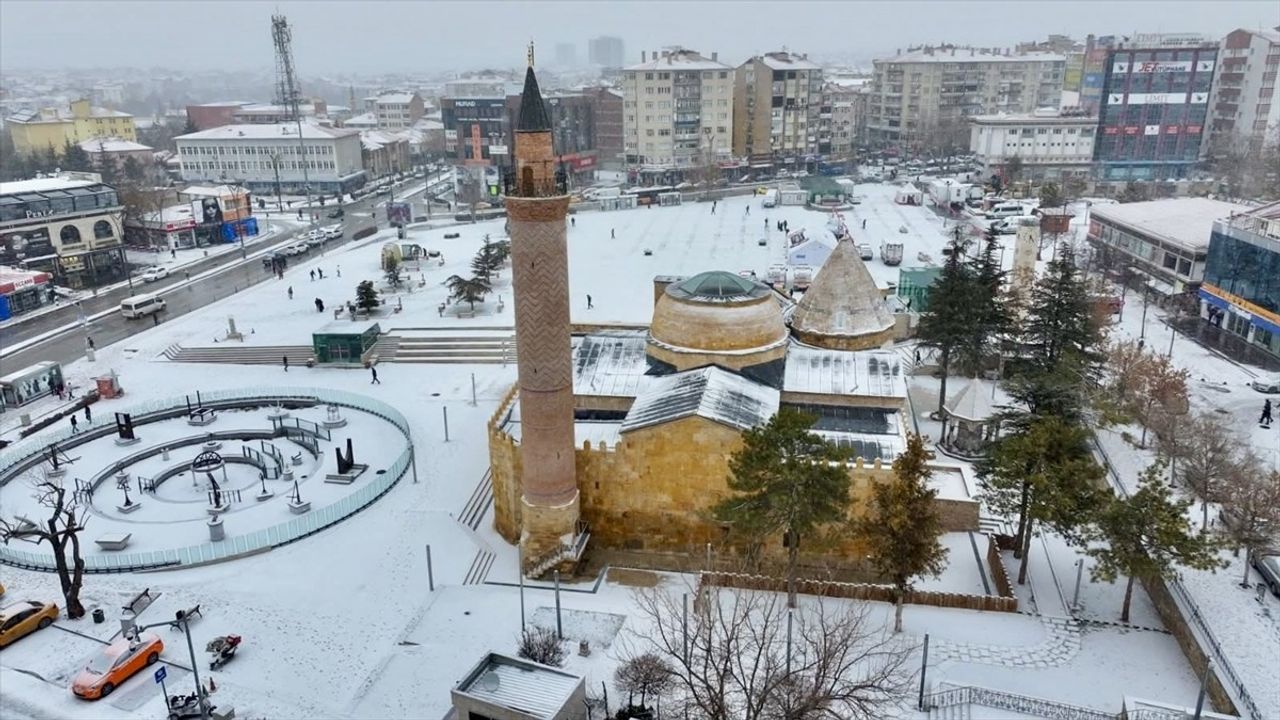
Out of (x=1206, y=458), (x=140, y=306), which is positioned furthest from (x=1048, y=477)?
(x=140, y=306)

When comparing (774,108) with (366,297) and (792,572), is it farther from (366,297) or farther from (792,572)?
(792,572)

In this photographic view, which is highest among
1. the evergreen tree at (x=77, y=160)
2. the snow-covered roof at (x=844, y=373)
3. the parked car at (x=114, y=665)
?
the evergreen tree at (x=77, y=160)

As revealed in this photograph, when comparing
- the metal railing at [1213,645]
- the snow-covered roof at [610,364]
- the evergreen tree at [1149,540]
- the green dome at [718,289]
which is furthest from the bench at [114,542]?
the metal railing at [1213,645]

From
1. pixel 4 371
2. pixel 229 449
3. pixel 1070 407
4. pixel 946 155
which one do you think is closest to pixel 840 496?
pixel 1070 407

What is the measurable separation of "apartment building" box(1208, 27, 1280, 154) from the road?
94.8m

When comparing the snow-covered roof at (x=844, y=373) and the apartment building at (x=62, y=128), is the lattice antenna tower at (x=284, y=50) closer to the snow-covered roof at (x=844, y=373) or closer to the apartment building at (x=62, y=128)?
the apartment building at (x=62, y=128)

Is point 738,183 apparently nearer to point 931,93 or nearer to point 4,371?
point 931,93

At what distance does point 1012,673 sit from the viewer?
19609 mm

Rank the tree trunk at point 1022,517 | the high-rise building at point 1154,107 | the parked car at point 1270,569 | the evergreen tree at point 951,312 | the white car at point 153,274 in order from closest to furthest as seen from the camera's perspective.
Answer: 1. the tree trunk at point 1022,517
2. the parked car at point 1270,569
3. the evergreen tree at point 951,312
4. the white car at point 153,274
5. the high-rise building at point 1154,107

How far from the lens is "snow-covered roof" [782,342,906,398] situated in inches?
1113

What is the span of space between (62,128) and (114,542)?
118533 mm

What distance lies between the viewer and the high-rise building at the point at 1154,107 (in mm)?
87125

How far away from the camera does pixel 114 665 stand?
1972 centimetres

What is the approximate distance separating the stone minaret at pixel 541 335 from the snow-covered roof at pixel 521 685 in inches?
231
